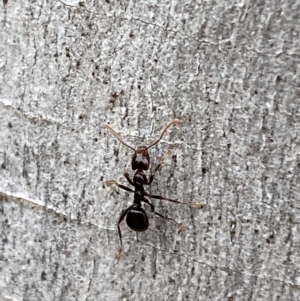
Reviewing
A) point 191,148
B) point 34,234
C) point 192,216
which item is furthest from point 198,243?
point 34,234

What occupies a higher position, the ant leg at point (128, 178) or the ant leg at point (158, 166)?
the ant leg at point (158, 166)

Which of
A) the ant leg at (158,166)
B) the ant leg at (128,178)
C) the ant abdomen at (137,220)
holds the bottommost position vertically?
the ant abdomen at (137,220)

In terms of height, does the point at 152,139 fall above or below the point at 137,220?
above
